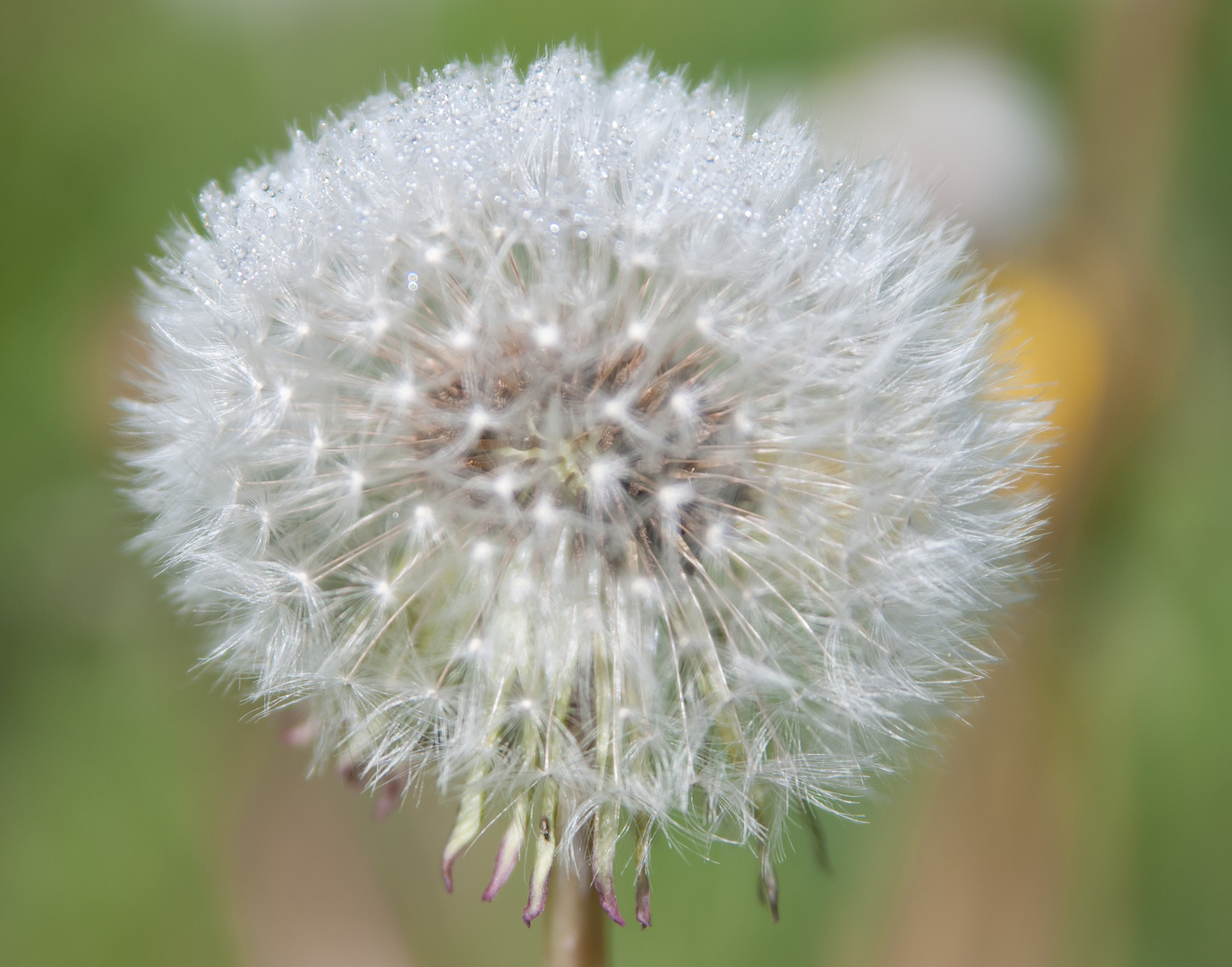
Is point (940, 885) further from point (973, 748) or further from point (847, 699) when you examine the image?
point (847, 699)

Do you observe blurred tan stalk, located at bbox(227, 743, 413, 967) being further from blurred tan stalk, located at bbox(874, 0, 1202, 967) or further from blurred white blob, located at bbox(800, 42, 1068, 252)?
blurred white blob, located at bbox(800, 42, 1068, 252)

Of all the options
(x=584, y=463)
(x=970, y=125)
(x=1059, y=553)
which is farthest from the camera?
(x=970, y=125)

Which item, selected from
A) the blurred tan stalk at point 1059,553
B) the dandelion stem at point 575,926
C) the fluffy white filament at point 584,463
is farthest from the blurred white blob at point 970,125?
the dandelion stem at point 575,926

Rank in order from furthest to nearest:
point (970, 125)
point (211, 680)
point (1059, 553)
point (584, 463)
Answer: point (970, 125) < point (1059, 553) < point (211, 680) < point (584, 463)

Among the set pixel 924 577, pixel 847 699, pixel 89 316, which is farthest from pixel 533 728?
pixel 89 316

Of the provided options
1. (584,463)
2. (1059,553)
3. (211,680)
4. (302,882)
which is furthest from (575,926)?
(1059,553)

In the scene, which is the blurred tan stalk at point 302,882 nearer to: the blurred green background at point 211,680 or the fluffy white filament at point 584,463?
Answer: the blurred green background at point 211,680

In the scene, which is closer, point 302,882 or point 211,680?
point 302,882

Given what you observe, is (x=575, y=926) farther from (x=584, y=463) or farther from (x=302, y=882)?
(x=302, y=882)
